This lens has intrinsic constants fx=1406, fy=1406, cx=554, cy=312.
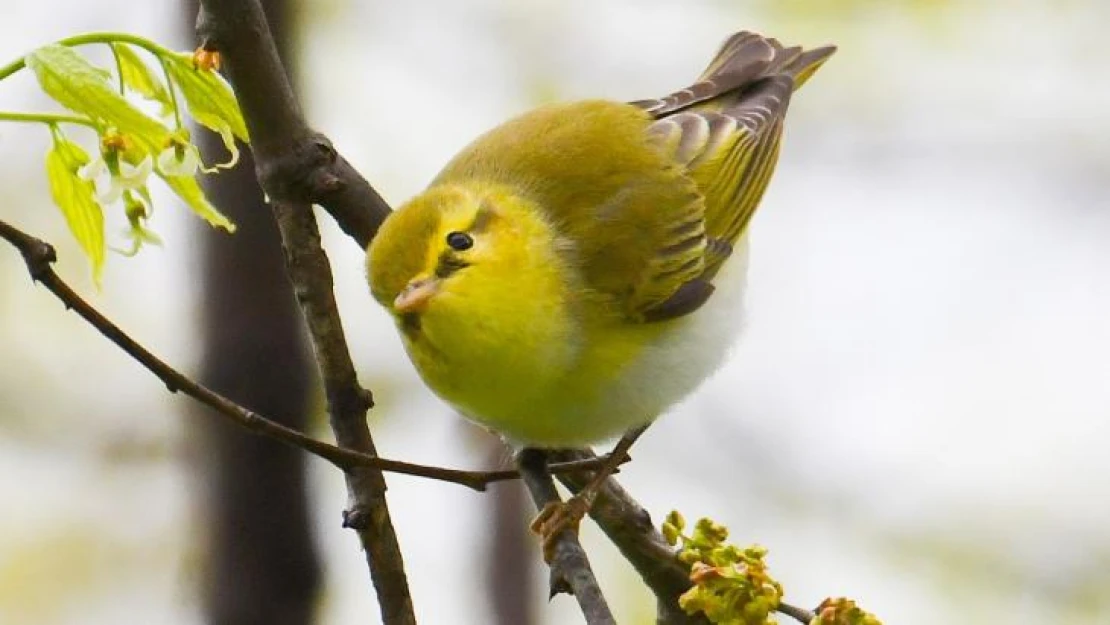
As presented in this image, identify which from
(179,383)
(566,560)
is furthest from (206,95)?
(566,560)

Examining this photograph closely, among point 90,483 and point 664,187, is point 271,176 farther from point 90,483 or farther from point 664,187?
point 90,483

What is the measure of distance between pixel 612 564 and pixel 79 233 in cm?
293

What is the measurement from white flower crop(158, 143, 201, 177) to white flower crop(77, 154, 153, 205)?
0.05 feet

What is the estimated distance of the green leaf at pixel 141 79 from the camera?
5.64 feet

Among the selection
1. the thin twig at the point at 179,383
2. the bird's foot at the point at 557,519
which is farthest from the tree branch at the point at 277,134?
the bird's foot at the point at 557,519

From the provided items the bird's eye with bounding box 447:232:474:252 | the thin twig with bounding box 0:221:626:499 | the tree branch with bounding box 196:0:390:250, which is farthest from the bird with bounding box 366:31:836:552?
the thin twig with bounding box 0:221:626:499

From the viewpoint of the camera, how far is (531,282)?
2543 mm

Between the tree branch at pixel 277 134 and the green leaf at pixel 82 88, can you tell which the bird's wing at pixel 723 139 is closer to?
the tree branch at pixel 277 134

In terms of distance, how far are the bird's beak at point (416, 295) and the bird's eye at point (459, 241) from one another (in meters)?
0.08

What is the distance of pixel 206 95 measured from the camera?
5.82 ft

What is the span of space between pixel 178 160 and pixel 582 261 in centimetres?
126

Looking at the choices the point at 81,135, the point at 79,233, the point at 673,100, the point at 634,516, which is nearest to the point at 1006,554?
the point at 673,100

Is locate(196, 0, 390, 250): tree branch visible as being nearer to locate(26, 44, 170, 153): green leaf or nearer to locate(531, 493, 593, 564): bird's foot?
locate(26, 44, 170, 153): green leaf

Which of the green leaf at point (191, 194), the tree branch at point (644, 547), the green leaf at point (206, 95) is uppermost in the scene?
the green leaf at point (206, 95)
